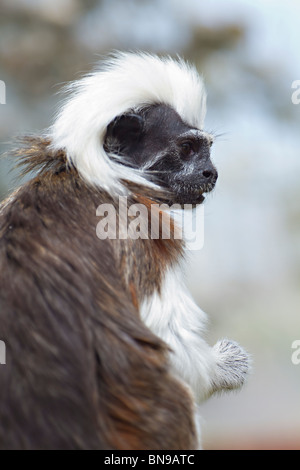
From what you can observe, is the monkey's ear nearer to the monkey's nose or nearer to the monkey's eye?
the monkey's eye

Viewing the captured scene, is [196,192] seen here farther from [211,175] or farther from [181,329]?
[181,329]

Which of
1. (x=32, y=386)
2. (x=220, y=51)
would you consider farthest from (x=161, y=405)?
(x=220, y=51)

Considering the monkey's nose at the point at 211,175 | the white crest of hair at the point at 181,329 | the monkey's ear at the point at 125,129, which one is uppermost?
the monkey's ear at the point at 125,129

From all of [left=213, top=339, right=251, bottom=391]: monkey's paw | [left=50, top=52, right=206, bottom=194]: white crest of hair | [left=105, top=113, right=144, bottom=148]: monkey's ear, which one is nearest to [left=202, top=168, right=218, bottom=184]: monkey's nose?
[left=50, top=52, right=206, bottom=194]: white crest of hair

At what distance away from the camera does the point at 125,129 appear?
3.51 meters

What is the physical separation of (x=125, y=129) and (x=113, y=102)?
0.62ft

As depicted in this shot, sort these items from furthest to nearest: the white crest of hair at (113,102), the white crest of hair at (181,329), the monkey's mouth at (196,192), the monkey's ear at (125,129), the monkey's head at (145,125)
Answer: the monkey's mouth at (196,192), the monkey's ear at (125,129), the monkey's head at (145,125), the white crest of hair at (113,102), the white crest of hair at (181,329)

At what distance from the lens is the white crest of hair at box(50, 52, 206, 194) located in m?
3.12

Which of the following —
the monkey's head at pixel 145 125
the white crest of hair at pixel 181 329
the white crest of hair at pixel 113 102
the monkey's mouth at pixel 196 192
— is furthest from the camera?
the monkey's mouth at pixel 196 192

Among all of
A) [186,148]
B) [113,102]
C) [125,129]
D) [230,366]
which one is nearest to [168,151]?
[186,148]

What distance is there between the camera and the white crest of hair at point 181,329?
2.79 m

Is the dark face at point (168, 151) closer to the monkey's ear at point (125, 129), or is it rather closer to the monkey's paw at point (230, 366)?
the monkey's ear at point (125, 129)

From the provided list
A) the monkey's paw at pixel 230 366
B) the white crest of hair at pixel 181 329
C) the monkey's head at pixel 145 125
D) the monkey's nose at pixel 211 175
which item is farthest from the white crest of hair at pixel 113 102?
the monkey's paw at pixel 230 366
